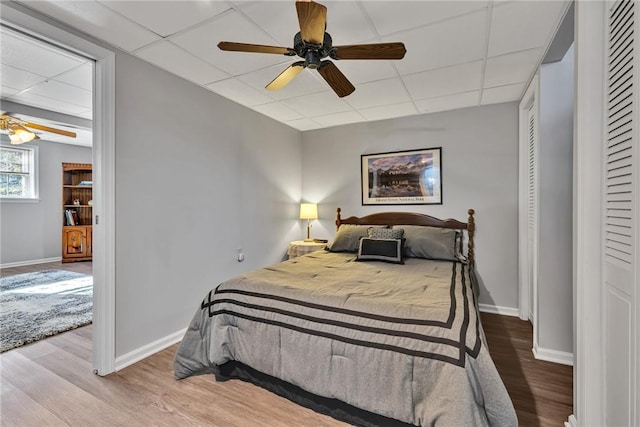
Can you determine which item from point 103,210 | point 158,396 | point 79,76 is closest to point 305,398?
point 158,396

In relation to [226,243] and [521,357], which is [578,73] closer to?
[521,357]

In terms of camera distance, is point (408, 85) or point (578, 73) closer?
point (578, 73)

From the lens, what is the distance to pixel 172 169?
2.76 meters

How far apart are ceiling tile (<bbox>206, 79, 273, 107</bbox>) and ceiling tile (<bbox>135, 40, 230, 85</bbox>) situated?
0.11 metres

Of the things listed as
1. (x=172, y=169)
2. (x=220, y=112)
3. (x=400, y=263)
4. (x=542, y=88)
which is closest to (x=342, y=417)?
(x=400, y=263)

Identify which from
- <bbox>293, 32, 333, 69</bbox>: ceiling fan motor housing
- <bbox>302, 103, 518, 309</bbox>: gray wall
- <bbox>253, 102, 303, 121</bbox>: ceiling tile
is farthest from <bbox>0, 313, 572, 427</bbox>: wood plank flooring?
<bbox>253, 102, 303, 121</bbox>: ceiling tile

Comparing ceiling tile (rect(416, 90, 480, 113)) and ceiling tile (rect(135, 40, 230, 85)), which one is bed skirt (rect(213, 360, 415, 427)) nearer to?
ceiling tile (rect(135, 40, 230, 85))

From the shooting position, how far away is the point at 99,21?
6.43 feet

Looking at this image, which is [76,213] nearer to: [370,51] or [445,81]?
[370,51]

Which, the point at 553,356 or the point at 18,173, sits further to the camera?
the point at 18,173

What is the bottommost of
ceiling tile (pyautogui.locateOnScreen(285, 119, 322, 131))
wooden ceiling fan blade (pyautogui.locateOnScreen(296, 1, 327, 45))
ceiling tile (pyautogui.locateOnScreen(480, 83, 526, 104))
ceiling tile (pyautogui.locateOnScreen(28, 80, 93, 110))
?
wooden ceiling fan blade (pyautogui.locateOnScreen(296, 1, 327, 45))

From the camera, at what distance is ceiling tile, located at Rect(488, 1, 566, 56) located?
5.83ft

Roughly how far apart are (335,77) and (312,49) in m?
0.32

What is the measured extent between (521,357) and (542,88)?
2232 millimetres
